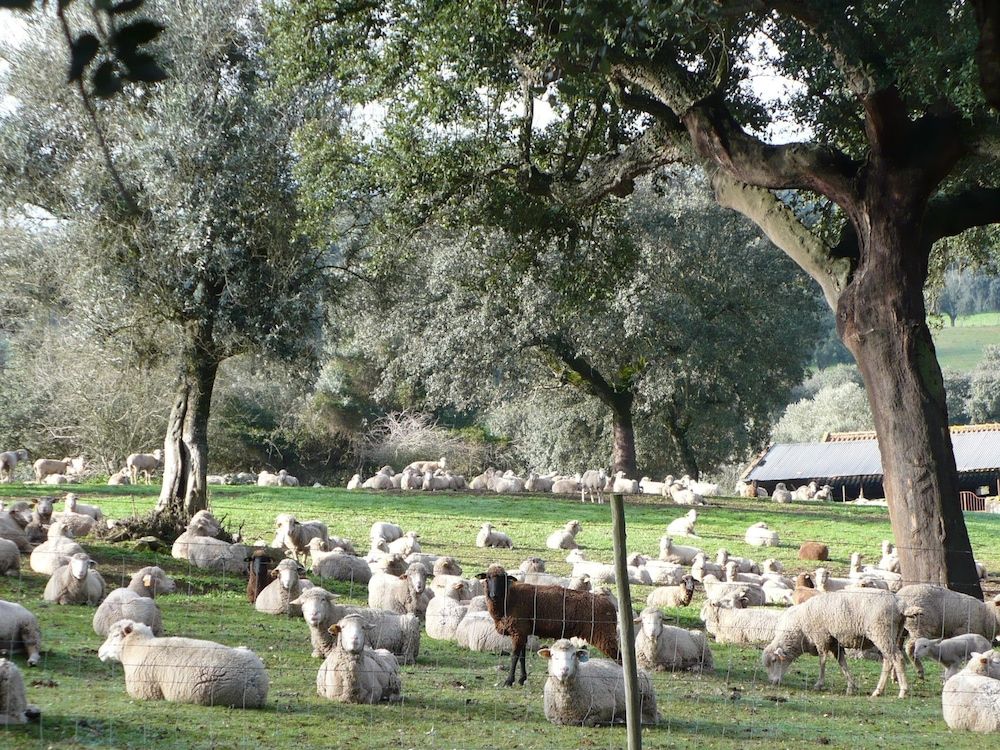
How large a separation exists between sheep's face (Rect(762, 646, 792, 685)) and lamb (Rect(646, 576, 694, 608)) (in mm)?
3934

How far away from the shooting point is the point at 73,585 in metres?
12.6

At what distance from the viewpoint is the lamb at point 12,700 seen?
7336mm

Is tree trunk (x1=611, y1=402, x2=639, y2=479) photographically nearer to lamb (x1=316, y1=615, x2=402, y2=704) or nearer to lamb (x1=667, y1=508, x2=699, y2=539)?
lamb (x1=667, y1=508, x2=699, y2=539)

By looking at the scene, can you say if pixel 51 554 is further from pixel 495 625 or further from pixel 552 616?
pixel 552 616

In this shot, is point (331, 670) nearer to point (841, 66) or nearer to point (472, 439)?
point (841, 66)

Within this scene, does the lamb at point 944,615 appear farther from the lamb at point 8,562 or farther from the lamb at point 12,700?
the lamb at point 8,562

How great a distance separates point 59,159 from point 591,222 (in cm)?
835

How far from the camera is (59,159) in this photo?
60.3 ft

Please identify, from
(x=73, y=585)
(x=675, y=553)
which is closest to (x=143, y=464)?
(x=675, y=553)

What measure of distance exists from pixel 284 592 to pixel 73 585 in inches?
88.7

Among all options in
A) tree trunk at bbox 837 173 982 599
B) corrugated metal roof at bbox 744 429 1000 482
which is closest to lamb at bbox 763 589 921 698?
tree trunk at bbox 837 173 982 599

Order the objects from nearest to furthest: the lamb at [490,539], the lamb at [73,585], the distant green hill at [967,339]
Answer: the lamb at [73,585]
the lamb at [490,539]
the distant green hill at [967,339]

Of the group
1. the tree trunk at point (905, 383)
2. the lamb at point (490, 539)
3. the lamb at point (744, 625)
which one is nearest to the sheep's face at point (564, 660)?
the lamb at point (744, 625)

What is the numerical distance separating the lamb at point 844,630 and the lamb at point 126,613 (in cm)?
564
